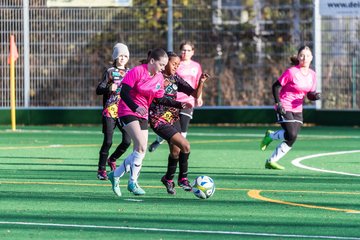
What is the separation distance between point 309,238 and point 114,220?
2151 mm

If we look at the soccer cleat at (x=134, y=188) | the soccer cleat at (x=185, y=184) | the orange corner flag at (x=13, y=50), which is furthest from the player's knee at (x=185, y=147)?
the orange corner flag at (x=13, y=50)

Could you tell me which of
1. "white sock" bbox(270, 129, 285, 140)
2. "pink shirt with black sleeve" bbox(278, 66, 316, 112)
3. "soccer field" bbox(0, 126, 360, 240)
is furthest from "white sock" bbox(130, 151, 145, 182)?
"white sock" bbox(270, 129, 285, 140)

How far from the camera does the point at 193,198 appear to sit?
45.1 feet

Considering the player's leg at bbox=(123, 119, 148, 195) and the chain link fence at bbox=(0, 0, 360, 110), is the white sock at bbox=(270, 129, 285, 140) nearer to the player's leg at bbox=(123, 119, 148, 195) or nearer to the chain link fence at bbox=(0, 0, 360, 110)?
the player's leg at bbox=(123, 119, 148, 195)

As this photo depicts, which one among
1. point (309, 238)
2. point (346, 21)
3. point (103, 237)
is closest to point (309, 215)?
point (309, 238)

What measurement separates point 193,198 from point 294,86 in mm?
4983

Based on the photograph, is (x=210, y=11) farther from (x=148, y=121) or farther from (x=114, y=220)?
(x=114, y=220)

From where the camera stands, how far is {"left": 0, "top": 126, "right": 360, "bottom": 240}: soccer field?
10.8 metres

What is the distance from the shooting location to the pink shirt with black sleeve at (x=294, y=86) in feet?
59.8

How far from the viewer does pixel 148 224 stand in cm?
1122

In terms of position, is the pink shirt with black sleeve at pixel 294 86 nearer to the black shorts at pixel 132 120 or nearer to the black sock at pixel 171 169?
the black sock at pixel 171 169

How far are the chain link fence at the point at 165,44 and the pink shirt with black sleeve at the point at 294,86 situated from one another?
11565 millimetres

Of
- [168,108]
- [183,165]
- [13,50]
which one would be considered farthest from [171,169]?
[13,50]

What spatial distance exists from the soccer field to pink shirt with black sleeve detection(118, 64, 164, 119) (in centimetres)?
111
